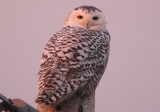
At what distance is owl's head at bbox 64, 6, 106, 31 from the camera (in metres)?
4.79

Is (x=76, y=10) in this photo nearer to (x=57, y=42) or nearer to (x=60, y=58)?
(x=57, y=42)

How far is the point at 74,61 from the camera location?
379 cm

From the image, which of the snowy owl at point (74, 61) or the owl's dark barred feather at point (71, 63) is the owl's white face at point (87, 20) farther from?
the owl's dark barred feather at point (71, 63)

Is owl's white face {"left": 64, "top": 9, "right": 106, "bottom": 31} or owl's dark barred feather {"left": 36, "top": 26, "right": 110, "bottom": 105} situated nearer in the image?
owl's dark barred feather {"left": 36, "top": 26, "right": 110, "bottom": 105}

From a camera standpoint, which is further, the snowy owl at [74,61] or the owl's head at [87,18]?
the owl's head at [87,18]

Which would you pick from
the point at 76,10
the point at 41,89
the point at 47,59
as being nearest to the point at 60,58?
the point at 47,59

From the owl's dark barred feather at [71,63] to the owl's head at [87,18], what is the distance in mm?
224

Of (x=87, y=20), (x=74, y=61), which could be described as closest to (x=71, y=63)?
(x=74, y=61)

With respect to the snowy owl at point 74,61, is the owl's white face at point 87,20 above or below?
above

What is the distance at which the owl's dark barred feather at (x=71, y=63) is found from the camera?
11.4 ft

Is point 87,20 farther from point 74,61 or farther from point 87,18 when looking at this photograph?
point 74,61

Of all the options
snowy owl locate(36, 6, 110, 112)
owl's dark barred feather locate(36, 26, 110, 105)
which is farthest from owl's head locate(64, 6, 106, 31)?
owl's dark barred feather locate(36, 26, 110, 105)

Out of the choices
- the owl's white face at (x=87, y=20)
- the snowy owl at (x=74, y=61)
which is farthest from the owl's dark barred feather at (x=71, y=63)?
the owl's white face at (x=87, y=20)

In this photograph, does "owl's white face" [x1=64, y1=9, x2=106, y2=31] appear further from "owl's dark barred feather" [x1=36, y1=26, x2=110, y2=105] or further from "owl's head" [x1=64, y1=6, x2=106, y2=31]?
"owl's dark barred feather" [x1=36, y1=26, x2=110, y2=105]
